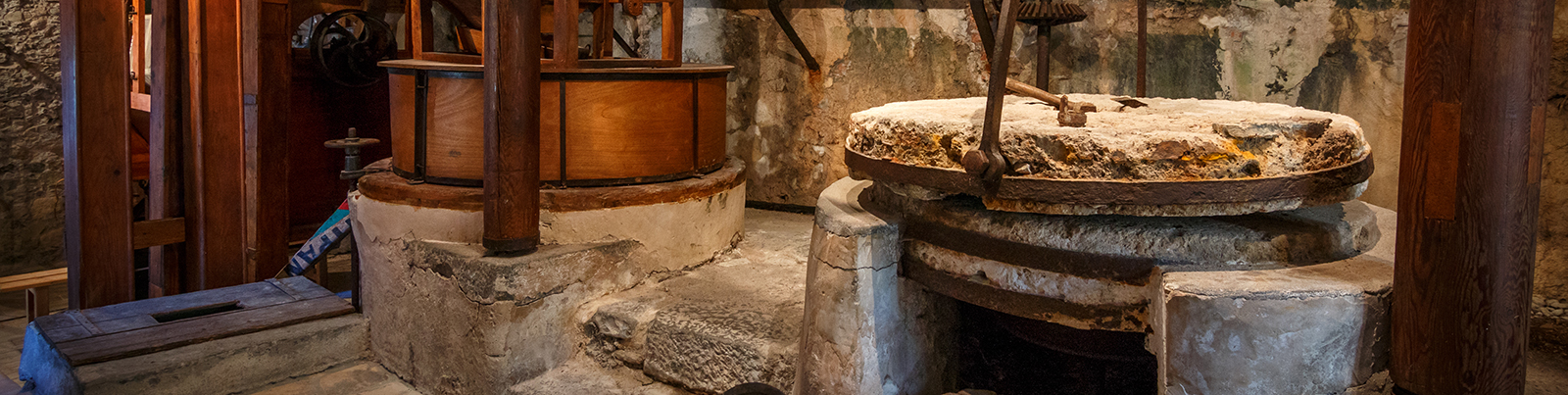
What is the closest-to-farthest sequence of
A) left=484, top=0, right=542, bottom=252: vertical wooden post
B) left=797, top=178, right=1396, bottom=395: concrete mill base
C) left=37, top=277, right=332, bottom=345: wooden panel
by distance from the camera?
left=797, top=178, right=1396, bottom=395: concrete mill base < left=484, top=0, right=542, bottom=252: vertical wooden post < left=37, top=277, right=332, bottom=345: wooden panel

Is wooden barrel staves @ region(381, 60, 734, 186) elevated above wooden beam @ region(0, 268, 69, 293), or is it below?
above

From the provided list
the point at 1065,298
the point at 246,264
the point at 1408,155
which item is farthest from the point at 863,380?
the point at 246,264

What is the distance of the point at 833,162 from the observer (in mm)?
4680

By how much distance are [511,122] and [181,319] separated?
1.66 meters

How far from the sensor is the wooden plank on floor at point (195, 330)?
3.32 metres

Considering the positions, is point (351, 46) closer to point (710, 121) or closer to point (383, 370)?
point (383, 370)

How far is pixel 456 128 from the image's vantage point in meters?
3.40

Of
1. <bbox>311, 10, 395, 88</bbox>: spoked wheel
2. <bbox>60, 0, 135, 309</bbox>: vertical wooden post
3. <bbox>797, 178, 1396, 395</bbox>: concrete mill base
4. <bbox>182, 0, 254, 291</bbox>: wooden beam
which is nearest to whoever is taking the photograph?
<bbox>797, 178, 1396, 395</bbox>: concrete mill base

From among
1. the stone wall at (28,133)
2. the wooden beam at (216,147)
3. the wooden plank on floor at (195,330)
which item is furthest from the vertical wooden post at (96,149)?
the stone wall at (28,133)

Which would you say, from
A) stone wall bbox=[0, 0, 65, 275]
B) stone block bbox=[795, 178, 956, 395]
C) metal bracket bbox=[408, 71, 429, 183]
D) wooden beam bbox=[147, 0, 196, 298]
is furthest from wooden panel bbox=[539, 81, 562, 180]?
stone wall bbox=[0, 0, 65, 275]

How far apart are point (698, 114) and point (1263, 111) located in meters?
1.87

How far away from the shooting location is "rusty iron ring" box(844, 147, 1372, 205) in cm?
205

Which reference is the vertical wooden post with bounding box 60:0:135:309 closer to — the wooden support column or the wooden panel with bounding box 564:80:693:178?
the wooden panel with bounding box 564:80:693:178

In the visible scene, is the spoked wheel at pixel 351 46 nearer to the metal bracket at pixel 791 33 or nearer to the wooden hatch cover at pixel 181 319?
the wooden hatch cover at pixel 181 319
